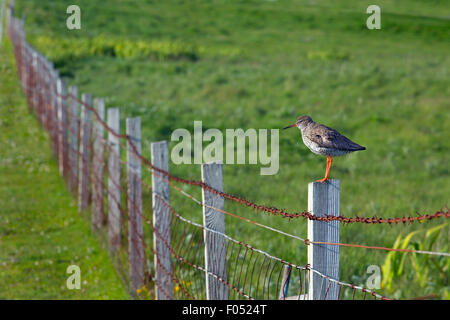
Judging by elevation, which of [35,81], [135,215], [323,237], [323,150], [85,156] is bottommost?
[135,215]

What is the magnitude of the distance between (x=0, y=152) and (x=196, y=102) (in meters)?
6.71

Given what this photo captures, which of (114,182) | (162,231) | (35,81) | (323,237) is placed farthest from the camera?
(35,81)

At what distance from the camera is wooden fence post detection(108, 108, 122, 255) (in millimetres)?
8344

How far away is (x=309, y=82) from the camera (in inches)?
837

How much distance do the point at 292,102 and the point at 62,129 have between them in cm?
846

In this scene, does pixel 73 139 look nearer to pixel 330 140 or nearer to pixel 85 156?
pixel 85 156

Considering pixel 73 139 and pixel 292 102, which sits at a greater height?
pixel 292 102

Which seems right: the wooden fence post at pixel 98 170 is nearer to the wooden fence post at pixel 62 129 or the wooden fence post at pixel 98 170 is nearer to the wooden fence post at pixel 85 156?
the wooden fence post at pixel 85 156

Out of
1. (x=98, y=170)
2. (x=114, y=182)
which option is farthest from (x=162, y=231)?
(x=98, y=170)

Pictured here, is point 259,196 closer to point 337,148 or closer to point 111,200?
point 111,200

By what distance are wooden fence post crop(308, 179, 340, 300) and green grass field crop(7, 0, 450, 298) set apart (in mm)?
2881

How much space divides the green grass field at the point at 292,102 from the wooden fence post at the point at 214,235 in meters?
2.09

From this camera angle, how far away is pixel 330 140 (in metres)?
2.66

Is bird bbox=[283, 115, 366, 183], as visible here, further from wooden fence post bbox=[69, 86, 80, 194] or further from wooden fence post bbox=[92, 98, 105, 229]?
wooden fence post bbox=[69, 86, 80, 194]
